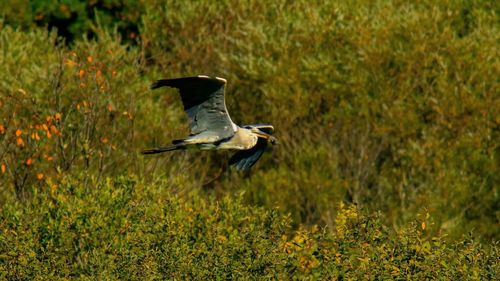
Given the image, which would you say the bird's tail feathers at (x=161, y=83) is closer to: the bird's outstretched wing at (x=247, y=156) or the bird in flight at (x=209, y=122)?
the bird in flight at (x=209, y=122)

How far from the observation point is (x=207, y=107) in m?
22.9

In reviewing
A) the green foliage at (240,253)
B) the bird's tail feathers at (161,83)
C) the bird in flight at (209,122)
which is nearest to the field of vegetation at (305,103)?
the bird in flight at (209,122)

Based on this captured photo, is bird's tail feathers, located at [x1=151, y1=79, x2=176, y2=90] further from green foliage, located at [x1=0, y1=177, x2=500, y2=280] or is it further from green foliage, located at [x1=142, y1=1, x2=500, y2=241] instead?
green foliage, located at [x1=142, y1=1, x2=500, y2=241]

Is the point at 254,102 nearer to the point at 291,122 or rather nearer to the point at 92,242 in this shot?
the point at 291,122

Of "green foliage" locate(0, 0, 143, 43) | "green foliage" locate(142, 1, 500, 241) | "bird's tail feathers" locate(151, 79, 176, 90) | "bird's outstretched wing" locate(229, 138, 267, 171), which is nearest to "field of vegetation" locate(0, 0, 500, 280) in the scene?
"green foliage" locate(142, 1, 500, 241)

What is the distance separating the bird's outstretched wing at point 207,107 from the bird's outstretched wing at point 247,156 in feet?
5.61

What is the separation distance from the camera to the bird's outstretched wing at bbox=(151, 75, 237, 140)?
73.4ft

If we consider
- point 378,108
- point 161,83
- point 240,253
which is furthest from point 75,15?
point 240,253

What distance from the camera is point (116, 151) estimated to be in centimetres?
3300

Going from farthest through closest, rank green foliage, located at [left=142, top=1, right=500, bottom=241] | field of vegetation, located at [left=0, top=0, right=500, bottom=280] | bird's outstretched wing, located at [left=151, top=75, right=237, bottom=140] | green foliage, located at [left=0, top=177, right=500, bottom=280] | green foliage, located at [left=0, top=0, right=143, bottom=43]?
green foliage, located at [left=0, top=0, right=143, bottom=43] < green foliage, located at [left=142, top=1, right=500, bottom=241] < field of vegetation, located at [left=0, top=0, right=500, bottom=280] < bird's outstretched wing, located at [left=151, top=75, right=237, bottom=140] < green foliage, located at [left=0, top=177, right=500, bottom=280]

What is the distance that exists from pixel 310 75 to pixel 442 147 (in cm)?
439

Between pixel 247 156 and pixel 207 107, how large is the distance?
89.8 inches

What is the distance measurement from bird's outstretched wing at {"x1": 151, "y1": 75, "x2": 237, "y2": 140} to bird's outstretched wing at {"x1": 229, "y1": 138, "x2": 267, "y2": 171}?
1709 mm

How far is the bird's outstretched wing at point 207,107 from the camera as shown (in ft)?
73.4
